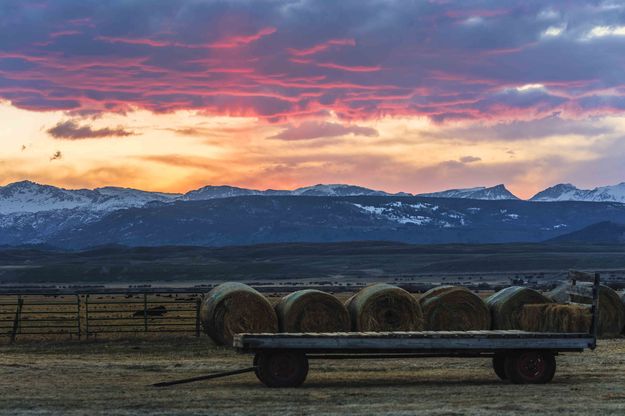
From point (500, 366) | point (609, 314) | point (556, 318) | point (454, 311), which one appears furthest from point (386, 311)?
point (500, 366)

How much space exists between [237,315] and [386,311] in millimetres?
4001

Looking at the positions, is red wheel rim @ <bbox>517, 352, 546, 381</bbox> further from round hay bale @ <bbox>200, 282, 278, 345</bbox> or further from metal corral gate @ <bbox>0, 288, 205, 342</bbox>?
metal corral gate @ <bbox>0, 288, 205, 342</bbox>

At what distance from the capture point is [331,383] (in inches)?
719

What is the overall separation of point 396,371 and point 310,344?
3653 millimetres

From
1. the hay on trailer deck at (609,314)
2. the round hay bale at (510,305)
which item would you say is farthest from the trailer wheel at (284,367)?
the hay on trailer deck at (609,314)

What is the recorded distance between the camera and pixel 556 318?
76.5 ft

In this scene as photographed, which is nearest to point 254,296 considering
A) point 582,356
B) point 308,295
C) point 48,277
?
point 308,295

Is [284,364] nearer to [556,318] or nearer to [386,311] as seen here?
[556,318]

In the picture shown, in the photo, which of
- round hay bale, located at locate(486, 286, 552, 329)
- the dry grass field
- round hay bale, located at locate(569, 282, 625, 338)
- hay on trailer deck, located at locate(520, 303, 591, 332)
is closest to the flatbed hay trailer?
the dry grass field

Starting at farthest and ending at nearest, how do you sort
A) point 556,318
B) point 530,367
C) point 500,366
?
point 556,318 → point 500,366 → point 530,367

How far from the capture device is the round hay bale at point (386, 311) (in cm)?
2666

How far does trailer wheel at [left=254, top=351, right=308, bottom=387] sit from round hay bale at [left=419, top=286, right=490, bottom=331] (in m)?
10.6

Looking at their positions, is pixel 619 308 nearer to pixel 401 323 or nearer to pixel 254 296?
pixel 401 323

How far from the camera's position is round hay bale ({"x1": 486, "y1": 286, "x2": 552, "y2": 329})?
92.6 ft
